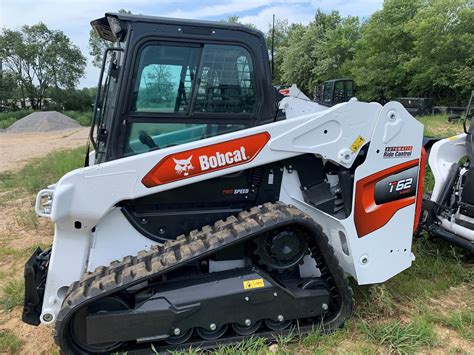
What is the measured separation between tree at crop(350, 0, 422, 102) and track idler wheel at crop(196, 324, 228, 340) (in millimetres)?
29072

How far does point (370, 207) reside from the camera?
128 inches

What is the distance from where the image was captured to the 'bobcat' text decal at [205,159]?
2805 millimetres

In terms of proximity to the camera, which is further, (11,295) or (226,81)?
(11,295)

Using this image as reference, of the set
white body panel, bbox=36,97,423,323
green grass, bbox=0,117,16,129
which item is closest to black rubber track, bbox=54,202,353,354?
white body panel, bbox=36,97,423,323

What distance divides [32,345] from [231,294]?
1643mm

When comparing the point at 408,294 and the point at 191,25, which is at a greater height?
the point at 191,25

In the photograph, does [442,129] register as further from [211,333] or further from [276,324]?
[211,333]

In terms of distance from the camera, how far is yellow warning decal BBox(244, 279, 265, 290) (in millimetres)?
2930

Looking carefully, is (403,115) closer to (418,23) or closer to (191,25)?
(191,25)

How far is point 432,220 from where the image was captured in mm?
4512

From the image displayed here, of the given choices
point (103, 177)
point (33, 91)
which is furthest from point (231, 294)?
point (33, 91)

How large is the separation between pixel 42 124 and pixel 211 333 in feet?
108

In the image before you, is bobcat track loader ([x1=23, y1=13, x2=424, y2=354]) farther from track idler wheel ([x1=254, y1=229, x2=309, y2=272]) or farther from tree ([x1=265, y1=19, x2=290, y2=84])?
tree ([x1=265, y1=19, x2=290, y2=84])

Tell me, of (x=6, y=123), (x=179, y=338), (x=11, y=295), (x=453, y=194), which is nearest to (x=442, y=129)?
(x=453, y=194)
